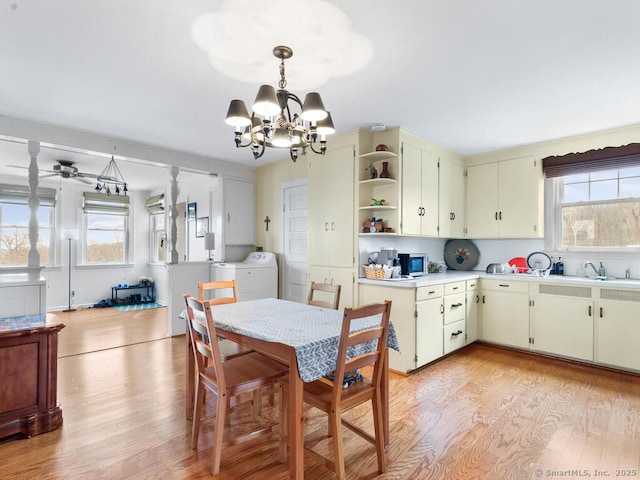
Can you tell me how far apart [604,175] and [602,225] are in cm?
57

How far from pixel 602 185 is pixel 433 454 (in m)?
Answer: 3.66

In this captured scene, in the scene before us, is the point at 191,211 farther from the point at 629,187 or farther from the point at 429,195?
the point at 629,187

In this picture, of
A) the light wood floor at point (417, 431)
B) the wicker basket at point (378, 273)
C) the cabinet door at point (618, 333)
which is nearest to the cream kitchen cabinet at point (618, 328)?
the cabinet door at point (618, 333)

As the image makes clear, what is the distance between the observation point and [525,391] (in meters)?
2.98

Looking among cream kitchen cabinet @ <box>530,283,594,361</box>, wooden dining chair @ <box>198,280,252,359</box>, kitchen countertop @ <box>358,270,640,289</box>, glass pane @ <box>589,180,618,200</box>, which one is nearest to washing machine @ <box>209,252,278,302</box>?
wooden dining chair @ <box>198,280,252,359</box>

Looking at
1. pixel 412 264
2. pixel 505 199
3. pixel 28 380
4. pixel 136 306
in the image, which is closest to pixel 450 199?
pixel 505 199

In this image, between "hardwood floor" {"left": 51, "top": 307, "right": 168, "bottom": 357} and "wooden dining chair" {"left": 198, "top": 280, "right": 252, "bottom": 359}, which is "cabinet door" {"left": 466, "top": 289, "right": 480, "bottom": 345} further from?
"hardwood floor" {"left": 51, "top": 307, "right": 168, "bottom": 357}

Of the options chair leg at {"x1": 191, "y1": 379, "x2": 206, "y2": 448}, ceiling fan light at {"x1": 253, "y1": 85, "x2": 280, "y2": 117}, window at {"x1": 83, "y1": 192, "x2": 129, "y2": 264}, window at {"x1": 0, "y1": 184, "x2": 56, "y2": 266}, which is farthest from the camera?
window at {"x1": 83, "y1": 192, "x2": 129, "y2": 264}

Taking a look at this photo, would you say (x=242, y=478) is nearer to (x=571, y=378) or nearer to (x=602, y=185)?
(x=571, y=378)

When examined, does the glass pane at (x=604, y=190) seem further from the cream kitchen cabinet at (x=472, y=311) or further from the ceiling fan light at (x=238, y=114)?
the ceiling fan light at (x=238, y=114)

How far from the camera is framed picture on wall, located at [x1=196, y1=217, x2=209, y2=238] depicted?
20.5 feet

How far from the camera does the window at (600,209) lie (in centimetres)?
373

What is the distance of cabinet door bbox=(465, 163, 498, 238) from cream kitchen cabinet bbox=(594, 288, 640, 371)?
1.41 meters

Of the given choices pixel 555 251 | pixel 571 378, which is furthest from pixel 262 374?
pixel 555 251
